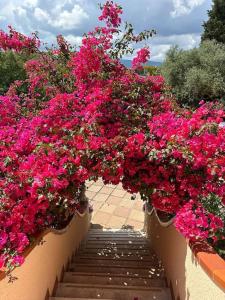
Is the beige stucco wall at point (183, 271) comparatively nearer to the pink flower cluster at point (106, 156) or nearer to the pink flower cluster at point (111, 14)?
the pink flower cluster at point (106, 156)

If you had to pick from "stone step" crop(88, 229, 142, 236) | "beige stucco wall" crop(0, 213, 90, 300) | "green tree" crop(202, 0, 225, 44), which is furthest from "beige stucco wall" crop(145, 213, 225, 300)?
"green tree" crop(202, 0, 225, 44)

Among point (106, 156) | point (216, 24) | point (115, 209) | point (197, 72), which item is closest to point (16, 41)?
point (106, 156)

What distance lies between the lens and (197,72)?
1827 centimetres

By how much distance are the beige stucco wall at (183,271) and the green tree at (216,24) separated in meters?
20.9

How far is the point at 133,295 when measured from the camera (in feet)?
11.9

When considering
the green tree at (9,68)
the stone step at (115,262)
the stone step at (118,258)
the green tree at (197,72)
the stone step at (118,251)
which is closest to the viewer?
the stone step at (115,262)

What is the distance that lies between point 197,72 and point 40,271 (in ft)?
55.6

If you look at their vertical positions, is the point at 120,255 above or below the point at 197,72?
below

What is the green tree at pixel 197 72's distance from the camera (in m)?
18.1

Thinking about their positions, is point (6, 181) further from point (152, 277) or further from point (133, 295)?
point (152, 277)

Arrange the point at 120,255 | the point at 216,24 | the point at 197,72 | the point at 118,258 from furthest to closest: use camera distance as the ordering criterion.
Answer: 1. the point at 216,24
2. the point at 197,72
3. the point at 120,255
4. the point at 118,258

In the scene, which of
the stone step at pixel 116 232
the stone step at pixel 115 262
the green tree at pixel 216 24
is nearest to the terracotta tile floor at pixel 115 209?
the stone step at pixel 116 232

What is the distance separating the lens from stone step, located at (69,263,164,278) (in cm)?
457

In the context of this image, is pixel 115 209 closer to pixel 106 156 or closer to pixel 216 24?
pixel 106 156
